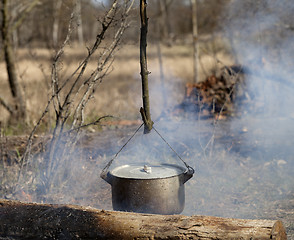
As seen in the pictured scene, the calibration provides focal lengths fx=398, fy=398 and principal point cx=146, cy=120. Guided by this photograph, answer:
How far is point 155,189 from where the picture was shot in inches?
131

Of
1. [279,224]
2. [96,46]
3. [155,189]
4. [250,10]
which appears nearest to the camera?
[279,224]

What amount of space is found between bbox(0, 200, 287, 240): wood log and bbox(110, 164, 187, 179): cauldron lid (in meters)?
0.49

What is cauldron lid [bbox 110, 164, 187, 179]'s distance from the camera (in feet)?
11.2

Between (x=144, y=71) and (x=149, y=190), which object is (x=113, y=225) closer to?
(x=149, y=190)

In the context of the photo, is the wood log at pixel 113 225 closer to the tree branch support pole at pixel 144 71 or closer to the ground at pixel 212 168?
the tree branch support pole at pixel 144 71

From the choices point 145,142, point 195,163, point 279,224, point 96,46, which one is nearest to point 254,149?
point 195,163

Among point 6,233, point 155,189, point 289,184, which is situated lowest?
point 289,184

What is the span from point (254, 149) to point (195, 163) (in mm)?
1047

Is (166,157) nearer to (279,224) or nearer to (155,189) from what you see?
(155,189)

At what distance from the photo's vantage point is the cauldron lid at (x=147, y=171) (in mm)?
3424

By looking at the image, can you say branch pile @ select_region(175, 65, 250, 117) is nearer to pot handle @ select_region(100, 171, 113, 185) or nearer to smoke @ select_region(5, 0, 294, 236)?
smoke @ select_region(5, 0, 294, 236)

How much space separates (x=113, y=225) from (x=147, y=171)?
2.38ft

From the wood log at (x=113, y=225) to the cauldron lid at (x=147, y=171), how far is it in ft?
1.61

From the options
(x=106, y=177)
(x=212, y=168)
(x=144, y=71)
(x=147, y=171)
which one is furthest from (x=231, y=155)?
(x=144, y=71)
